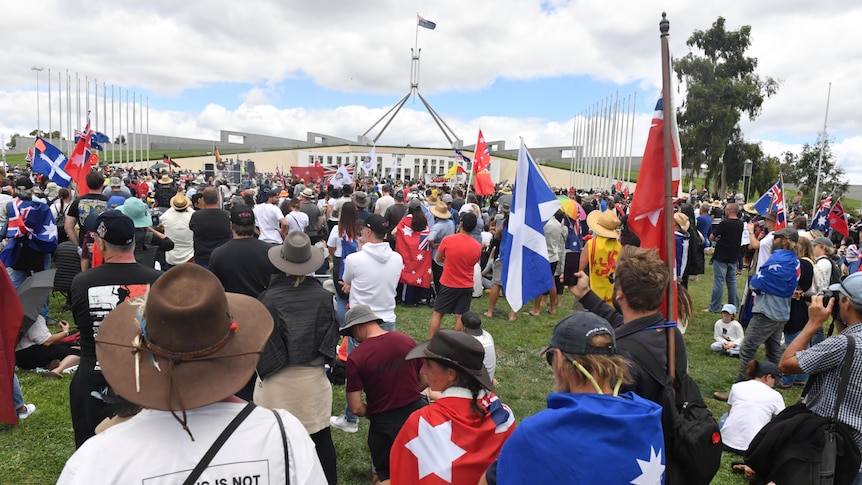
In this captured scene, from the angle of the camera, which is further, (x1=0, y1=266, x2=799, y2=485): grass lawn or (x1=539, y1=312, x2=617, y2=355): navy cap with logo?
(x1=0, y1=266, x2=799, y2=485): grass lawn

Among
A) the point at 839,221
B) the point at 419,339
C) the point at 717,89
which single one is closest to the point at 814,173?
the point at 717,89

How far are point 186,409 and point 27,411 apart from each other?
474 cm

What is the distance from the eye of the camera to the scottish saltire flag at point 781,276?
6.15 m

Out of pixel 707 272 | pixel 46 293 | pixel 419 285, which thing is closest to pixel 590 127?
pixel 707 272

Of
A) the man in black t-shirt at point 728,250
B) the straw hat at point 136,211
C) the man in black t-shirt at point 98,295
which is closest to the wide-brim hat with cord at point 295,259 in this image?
the man in black t-shirt at point 98,295

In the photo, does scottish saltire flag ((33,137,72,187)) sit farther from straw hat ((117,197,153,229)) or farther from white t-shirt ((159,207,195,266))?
straw hat ((117,197,153,229))

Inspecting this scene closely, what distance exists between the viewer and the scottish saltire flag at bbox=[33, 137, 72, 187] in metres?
9.46

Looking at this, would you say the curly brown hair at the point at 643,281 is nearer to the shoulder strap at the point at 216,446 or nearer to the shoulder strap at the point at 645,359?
the shoulder strap at the point at 645,359

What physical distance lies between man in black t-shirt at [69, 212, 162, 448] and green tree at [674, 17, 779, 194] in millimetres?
43301

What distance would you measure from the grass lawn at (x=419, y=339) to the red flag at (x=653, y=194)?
97.9 inches

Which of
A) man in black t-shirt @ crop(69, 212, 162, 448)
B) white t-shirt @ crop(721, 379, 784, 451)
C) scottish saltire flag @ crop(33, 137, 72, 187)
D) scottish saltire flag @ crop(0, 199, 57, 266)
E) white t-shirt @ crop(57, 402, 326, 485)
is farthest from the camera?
scottish saltire flag @ crop(33, 137, 72, 187)

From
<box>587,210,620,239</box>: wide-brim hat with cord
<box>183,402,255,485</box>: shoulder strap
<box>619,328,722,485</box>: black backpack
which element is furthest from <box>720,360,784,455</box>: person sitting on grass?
<box>183,402,255,485</box>: shoulder strap

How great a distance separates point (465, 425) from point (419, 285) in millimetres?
7229

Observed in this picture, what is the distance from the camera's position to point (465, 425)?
8.23 ft
